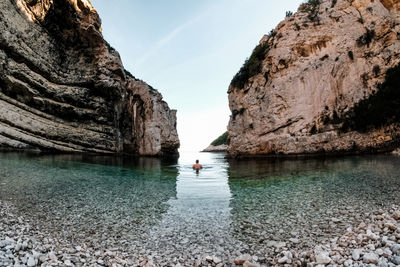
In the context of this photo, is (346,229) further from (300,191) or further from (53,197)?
(53,197)

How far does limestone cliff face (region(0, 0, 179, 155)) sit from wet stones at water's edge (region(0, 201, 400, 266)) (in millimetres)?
24481

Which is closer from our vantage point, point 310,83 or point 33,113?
point 33,113

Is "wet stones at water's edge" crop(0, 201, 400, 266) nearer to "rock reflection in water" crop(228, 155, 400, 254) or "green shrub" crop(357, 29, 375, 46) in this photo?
"rock reflection in water" crop(228, 155, 400, 254)

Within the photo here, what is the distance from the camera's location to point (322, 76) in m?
29.9

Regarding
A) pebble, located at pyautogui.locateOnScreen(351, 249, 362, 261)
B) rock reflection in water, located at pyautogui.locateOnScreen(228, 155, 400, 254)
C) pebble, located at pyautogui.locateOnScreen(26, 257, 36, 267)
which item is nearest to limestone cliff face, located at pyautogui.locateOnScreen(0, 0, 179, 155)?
pebble, located at pyautogui.locateOnScreen(26, 257, 36, 267)

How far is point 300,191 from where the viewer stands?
921 centimetres

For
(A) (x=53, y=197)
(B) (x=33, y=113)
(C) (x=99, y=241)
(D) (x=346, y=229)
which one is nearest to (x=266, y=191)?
(D) (x=346, y=229)

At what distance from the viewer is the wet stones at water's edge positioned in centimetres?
336

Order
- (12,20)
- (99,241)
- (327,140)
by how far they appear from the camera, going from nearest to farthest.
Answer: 1. (99,241)
2. (12,20)
3. (327,140)

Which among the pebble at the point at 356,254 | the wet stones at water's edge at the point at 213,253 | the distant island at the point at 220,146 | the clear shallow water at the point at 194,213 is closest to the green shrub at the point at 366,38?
the clear shallow water at the point at 194,213

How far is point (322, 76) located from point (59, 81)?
3797cm

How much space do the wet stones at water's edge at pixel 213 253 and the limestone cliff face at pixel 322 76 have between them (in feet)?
85.2

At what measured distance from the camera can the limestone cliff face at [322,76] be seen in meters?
27.8

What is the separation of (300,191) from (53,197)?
1011 cm
